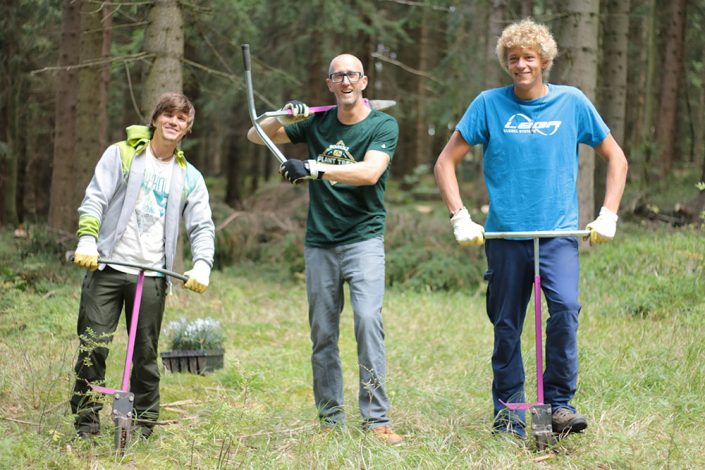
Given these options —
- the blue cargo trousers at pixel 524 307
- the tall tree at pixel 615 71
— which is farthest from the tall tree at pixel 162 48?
the tall tree at pixel 615 71

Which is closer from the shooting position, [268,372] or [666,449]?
[666,449]

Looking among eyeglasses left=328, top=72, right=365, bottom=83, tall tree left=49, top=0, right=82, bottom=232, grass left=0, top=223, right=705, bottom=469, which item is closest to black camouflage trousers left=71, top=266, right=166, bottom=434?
grass left=0, top=223, right=705, bottom=469

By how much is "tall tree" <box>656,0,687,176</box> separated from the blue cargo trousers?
48.1 ft

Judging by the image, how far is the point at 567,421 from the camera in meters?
4.45

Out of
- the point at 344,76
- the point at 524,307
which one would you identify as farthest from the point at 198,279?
the point at 524,307

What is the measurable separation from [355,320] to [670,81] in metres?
16.2

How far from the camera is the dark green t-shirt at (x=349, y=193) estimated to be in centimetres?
486

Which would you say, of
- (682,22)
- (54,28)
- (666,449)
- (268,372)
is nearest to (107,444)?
(268,372)

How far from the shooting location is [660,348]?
642 centimetres

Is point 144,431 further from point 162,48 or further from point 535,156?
point 162,48

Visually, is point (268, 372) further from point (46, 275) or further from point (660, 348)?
point (46, 275)

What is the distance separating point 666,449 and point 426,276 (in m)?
6.57

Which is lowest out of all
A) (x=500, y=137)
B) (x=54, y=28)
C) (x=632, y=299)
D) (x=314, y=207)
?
(x=632, y=299)

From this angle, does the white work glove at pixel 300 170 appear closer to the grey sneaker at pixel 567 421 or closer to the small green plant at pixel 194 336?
the grey sneaker at pixel 567 421
